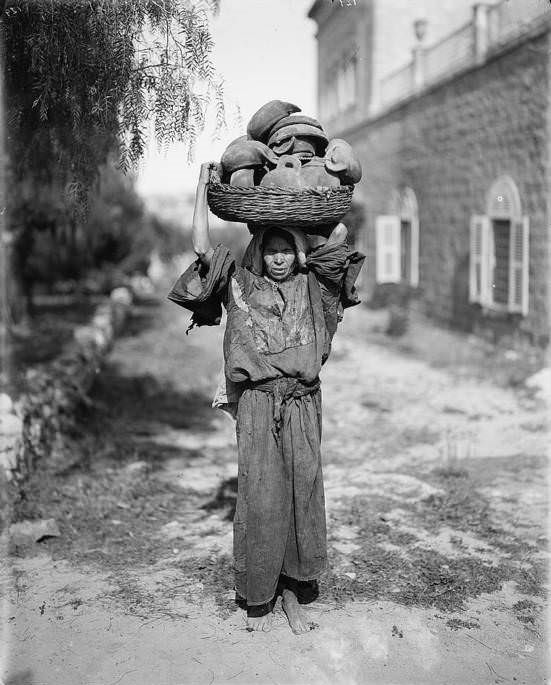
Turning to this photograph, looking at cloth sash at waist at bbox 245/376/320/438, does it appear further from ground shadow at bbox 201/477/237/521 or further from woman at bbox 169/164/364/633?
ground shadow at bbox 201/477/237/521

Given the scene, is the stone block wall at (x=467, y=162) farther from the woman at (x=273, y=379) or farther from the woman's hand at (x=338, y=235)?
the woman at (x=273, y=379)

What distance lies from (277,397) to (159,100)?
206cm

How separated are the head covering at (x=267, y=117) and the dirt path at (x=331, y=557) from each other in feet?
8.02

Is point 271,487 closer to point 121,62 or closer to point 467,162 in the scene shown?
point 121,62

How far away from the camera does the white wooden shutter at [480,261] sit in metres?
11.9

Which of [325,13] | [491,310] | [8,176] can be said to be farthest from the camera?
[325,13]

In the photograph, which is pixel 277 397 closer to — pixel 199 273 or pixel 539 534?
pixel 199 273

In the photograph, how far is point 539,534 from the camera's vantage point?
4887 mm

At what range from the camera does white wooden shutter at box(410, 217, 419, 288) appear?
15141 mm

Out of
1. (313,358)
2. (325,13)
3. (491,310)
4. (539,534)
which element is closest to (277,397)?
(313,358)

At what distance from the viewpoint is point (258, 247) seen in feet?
11.8

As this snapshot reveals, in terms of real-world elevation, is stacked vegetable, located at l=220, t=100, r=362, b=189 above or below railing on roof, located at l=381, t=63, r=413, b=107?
below

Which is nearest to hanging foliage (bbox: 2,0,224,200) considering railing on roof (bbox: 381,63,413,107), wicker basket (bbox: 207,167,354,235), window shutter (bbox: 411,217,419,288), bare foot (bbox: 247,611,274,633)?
wicker basket (bbox: 207,167,354,235)

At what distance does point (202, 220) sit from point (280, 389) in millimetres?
882
